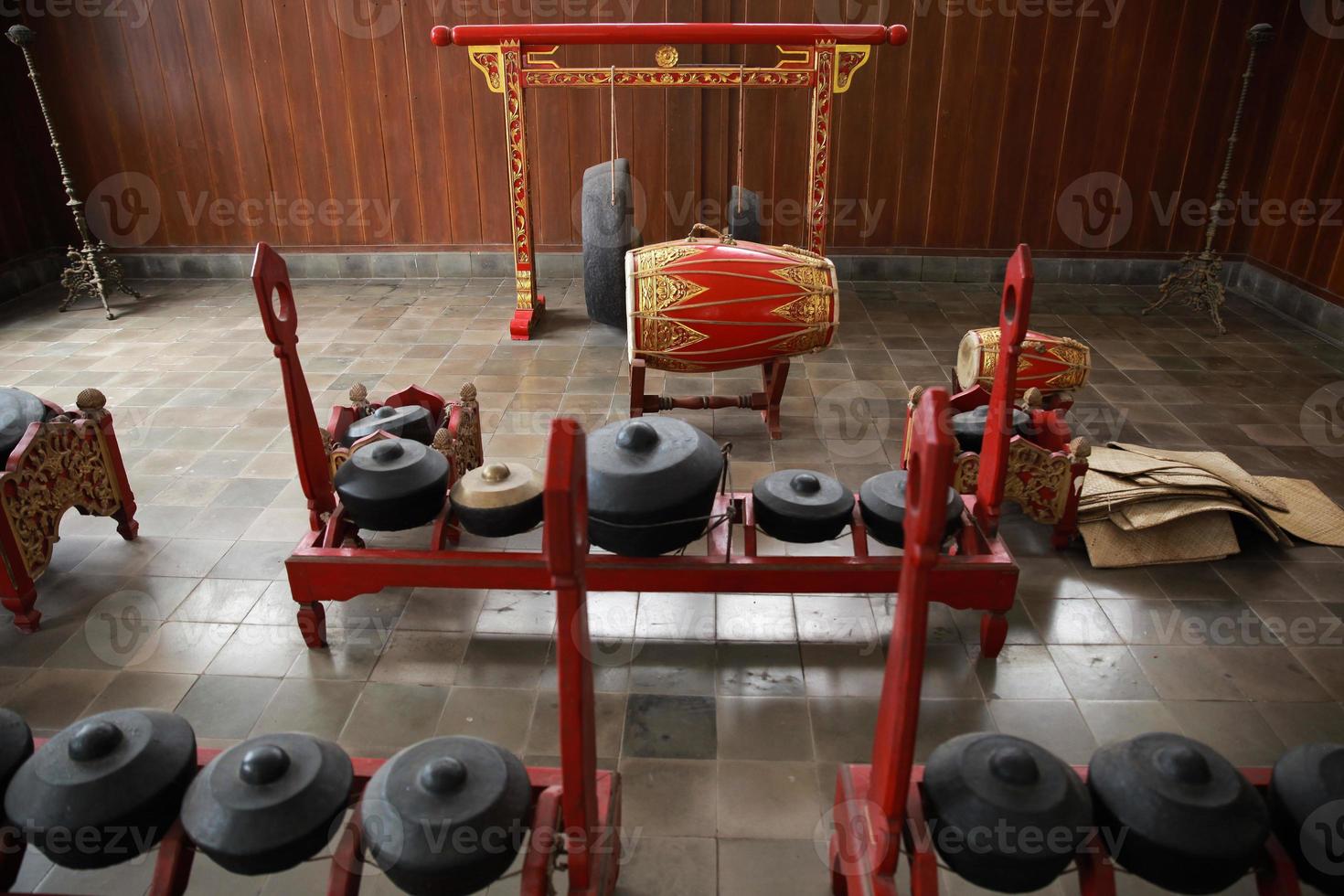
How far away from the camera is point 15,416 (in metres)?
2.70

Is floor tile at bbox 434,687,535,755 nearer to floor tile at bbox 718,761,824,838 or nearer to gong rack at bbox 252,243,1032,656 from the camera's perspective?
gong rack at bbox 252,243,1032,656

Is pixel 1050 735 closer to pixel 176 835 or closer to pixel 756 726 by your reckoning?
pixel 756 726

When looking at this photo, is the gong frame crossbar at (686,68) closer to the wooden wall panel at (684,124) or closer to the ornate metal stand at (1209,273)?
the wooden wall panel at (684,124)

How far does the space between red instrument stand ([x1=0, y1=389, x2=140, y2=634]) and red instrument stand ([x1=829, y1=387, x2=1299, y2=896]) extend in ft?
7.66

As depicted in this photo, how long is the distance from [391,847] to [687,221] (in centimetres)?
514

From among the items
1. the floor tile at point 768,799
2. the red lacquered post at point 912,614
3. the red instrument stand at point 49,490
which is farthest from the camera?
the red instrument stand at point 49,490

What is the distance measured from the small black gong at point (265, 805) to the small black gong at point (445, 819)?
0.07 meters

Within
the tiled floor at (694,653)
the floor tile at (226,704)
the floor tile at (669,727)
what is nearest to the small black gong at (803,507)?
the tiled floor at (694,653)

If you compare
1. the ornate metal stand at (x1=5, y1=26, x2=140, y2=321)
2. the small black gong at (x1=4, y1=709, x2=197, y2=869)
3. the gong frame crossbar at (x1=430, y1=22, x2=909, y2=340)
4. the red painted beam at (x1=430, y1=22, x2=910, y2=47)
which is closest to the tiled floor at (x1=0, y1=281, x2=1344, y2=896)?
the small black gong at (x1=4, y1=709, x2=197, y2=869)

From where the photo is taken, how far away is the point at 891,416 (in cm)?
408

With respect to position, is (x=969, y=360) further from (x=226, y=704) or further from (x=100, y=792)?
(x=100, y=792)

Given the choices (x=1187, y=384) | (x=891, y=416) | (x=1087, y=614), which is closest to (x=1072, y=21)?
(x=1187, y=384)

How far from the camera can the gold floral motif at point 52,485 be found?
2588 mm

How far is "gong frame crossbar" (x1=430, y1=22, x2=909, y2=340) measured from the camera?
14.0ft
